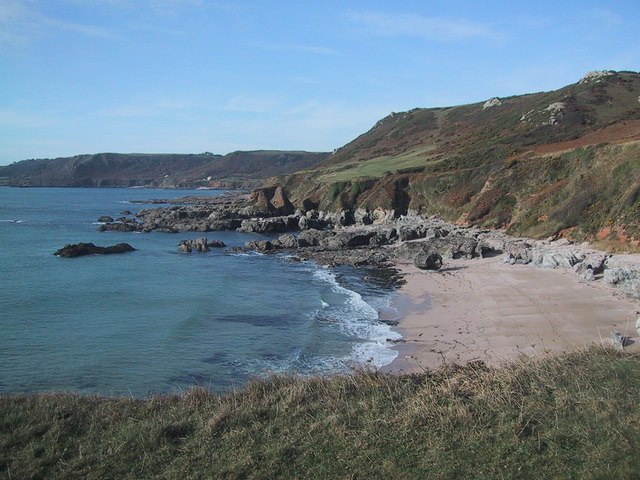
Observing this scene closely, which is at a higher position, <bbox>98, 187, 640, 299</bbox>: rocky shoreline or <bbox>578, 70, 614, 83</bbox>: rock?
<bbox>578, 70, 614, 83</bbox>: rock

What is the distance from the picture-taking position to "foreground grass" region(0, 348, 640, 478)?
323 inches

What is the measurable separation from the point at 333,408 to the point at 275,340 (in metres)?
11.7

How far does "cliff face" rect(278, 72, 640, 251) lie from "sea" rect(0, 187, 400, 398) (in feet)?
48.1

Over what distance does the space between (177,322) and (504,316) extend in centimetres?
1444

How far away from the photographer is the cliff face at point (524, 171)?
34.9 meters

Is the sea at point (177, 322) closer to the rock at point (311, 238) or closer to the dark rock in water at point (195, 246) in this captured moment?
the dark rock in water at point (195, 246)

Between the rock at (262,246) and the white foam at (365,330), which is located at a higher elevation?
the rock at (262,246)

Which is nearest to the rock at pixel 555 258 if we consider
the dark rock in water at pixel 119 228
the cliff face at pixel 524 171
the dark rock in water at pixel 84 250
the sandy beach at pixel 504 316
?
the sandy beach at pixel 504 316

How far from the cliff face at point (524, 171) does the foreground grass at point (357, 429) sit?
22447mm

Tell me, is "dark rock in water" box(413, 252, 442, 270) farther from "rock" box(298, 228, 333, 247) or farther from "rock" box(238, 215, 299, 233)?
"rock" box(238, 215, 299, 233)

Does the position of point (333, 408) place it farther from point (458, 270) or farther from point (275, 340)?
point (458, 270)

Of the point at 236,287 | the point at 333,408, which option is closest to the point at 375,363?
the point at 333,408

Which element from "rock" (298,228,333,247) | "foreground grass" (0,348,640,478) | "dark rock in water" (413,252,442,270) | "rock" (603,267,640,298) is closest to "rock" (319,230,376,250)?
"rock" (298,228,333,247)

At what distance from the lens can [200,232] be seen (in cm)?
6512
